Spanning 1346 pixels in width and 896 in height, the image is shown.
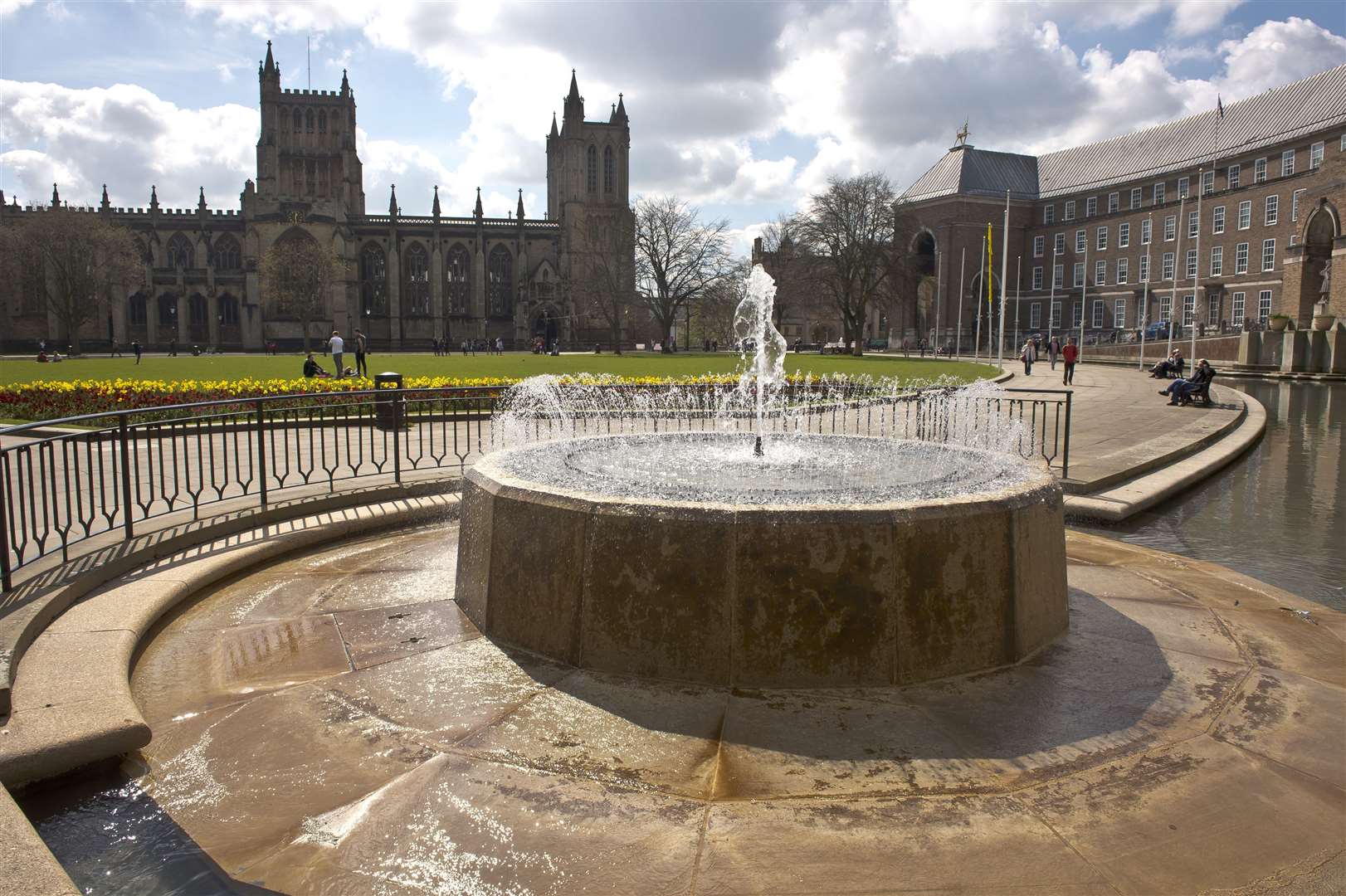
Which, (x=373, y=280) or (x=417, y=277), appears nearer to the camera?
(x=373, y=280)

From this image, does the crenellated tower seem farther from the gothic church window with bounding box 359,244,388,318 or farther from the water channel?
the water channel

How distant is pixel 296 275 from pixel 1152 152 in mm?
78408

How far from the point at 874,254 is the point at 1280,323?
87.3 ft

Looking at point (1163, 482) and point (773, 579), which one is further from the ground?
point (773, 579)

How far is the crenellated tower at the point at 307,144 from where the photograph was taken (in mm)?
95562

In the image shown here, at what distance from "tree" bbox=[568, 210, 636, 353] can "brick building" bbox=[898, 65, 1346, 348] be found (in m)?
25.4

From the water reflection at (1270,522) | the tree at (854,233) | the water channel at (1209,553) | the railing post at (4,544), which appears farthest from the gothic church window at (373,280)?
the railing post at (4,544)

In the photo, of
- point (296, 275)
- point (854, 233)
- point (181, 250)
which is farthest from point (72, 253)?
point (854, 233)

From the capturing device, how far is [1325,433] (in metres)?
18.8

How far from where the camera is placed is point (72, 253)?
224ft

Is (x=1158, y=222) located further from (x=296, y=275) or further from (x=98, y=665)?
(x=98, y=665)

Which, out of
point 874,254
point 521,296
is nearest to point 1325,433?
point 874,254

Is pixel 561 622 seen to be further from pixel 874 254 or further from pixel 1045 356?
pixel 1045 356

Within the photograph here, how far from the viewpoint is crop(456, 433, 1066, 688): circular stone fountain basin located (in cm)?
418
